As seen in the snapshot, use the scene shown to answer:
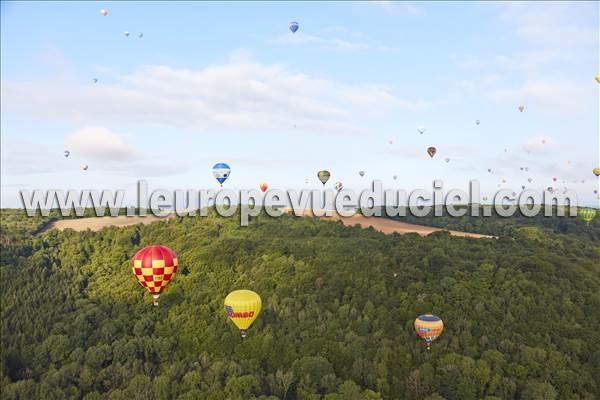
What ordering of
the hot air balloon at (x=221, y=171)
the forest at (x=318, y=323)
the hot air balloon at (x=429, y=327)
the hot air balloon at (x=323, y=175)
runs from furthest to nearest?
1. the hot air balloon at (x=323, y=175)
2. the hot air balloon at (x=221, y=171)
3. the hot air balloon at (x=429, y=327)
4. the forest at (x=318, y=323)

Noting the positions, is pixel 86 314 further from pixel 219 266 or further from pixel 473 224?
pixel 473 224

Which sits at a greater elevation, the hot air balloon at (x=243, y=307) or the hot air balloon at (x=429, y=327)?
the hot air balloon at (x=243, y=307)

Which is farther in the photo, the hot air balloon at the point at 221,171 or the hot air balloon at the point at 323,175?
Answer: the hot air balloon at the point at 323,175

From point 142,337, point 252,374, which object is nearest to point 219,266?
point 142,337

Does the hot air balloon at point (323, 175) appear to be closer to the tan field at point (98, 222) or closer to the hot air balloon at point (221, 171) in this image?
the hot air balloon at point (221, 171)

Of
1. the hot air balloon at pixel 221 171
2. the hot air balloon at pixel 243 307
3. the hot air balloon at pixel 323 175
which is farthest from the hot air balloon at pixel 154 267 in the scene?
the hot air balloon at pixel 323 175
